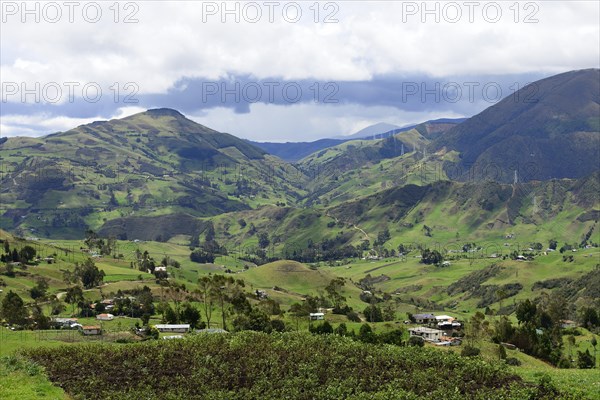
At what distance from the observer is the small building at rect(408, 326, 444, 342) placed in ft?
444

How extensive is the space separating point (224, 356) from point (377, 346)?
1970cm

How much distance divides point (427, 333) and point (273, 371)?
76.3 m

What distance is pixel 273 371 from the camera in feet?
230

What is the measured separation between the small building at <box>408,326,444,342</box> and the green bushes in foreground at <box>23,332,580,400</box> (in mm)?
58949

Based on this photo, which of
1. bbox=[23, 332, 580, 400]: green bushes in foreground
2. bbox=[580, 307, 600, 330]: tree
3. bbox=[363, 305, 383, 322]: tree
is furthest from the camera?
bbox=[363, 305, 383, 322]: tree

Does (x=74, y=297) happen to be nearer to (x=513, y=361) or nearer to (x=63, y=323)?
(x=63, y=323)

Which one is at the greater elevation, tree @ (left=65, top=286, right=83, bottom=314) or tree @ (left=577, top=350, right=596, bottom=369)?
tree @ (left=65, top=286, right=83, bottom=314)

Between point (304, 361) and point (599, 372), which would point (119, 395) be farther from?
point (599, 372)

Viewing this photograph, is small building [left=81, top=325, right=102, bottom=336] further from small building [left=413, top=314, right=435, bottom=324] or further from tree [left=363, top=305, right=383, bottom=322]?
small building [left=413, top=314, right=435, bottom=324]

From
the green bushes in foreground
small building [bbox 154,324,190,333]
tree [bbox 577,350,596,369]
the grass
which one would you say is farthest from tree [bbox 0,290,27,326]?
tree [bbox 577,350,596,369]

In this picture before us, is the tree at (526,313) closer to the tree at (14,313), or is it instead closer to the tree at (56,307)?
the tree at (14,313)

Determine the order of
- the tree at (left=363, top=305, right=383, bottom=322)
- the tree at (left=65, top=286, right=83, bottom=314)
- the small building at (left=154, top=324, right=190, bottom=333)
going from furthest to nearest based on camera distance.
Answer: the tree at (left=363, top=305, right=383, bottom=322)
the tree at (left=65, top=286, right=83, bottom=314)
the small building at (left=154, top=324, right=190, bottom=333)

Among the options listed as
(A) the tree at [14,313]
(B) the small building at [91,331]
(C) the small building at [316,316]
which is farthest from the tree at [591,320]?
(A) the tree at [14,313]

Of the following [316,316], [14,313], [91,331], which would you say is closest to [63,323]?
[14,313]
